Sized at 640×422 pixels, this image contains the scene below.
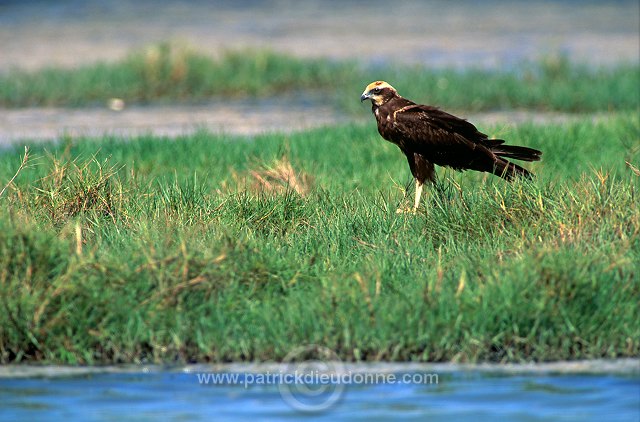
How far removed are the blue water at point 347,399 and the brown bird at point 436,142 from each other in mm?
2806

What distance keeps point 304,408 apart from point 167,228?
1.90 m

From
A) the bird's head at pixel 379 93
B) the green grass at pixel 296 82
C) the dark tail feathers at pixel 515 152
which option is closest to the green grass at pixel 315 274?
the dark tail feathers at pixel 515 152

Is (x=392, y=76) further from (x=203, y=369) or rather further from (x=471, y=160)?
(x=203, y=369)

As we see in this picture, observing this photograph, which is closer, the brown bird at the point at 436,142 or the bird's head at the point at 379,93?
the brown bird at the point at 436,142

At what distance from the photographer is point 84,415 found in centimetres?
536

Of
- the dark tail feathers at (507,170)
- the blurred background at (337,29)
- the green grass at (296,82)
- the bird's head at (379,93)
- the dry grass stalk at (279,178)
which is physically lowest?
the blurred background at (337,29)

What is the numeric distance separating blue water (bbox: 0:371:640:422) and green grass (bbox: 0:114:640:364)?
10.7 inches

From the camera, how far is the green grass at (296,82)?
15727 millimetres

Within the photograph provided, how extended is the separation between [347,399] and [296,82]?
12.9m

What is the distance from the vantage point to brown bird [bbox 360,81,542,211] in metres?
8.41

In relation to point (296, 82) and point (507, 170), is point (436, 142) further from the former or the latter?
point (296, 82)

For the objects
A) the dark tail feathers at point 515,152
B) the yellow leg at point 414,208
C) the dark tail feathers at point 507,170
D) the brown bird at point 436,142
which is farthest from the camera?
the dark tail feathers at point 515,152

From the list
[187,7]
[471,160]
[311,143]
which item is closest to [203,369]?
[471,160]

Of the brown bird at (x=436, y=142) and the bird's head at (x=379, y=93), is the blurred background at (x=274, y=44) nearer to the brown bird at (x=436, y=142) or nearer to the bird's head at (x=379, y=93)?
the bird's head at (x=379, y=93)
